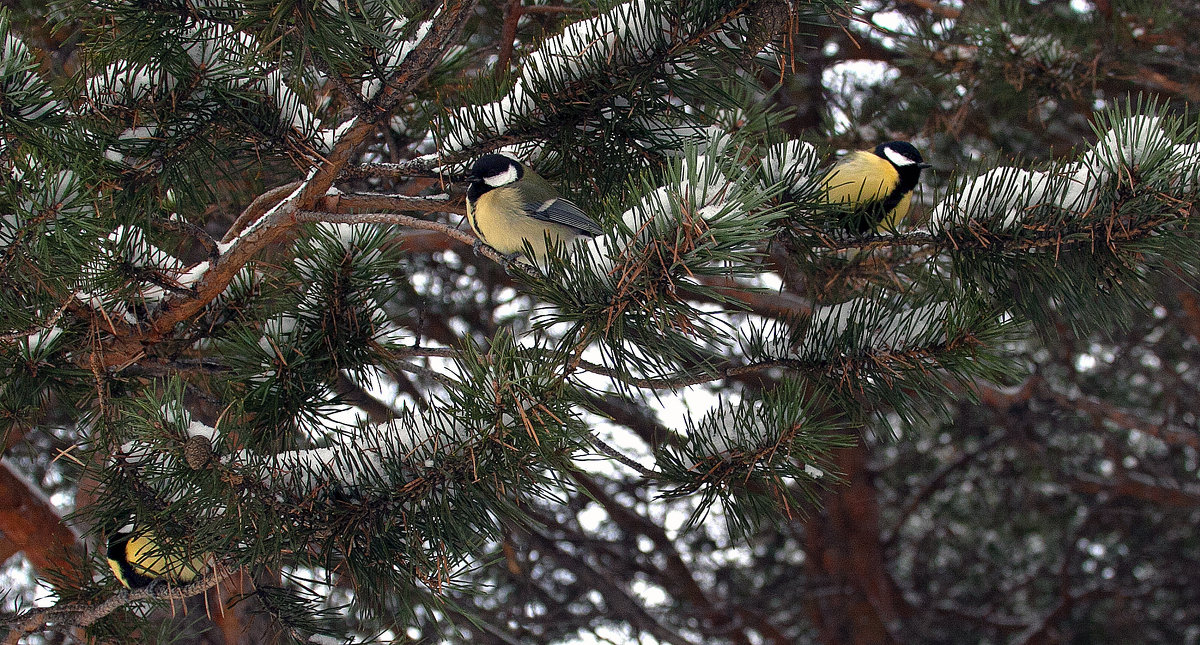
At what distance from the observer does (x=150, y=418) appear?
42.2 inches

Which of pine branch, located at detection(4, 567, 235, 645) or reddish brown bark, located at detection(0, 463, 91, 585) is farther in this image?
reddish brown bark, located at detection(0, 463, 91, 585)

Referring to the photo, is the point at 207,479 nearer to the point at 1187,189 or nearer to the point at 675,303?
the point at 675,303

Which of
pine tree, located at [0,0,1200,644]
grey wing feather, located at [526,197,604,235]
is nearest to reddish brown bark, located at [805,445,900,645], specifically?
pine tree, located at [0,0,1200,644]

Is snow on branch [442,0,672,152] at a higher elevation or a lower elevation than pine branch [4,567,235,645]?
higher

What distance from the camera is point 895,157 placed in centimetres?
170

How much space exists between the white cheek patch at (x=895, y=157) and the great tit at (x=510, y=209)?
2.08 ft

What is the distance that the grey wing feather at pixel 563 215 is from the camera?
4.58ft

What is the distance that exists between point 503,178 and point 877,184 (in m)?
0.65

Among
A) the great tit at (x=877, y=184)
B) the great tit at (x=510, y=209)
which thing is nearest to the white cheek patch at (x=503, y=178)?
the great tit at (x=510, y=209)

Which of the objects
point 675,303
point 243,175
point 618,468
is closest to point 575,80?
point 675,303

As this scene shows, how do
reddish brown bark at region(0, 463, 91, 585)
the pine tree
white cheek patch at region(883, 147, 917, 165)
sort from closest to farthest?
the pine tree < white cheek patch at region(883, 147, 917, 165) < reddish brown bark at region(0, 463, 91, 585)

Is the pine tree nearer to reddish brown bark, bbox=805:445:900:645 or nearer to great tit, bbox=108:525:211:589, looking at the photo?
great tit, bbox=108:525:211:589

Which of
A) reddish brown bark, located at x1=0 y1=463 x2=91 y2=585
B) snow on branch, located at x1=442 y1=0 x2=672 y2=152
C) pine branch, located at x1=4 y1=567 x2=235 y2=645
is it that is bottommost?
pine branch, located at x1=4 y1=567 x2=235 y2=645

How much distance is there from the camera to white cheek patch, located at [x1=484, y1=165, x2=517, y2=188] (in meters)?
1.42
